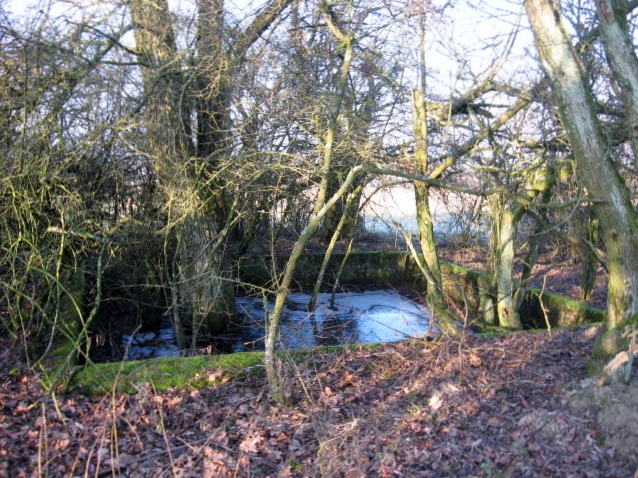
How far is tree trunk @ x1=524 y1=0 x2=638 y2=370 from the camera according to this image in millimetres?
5703

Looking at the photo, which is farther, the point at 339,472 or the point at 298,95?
the point at 298,95

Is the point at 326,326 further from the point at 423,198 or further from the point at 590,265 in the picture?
the point at 590,265

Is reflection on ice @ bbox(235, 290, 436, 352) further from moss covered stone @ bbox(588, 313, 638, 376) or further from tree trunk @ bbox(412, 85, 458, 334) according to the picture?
moss covered stone @ bbox(588, 313, 638, 376)

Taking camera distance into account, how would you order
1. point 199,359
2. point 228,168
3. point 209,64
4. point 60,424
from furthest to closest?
point 228,168, point 209,64, point 199,359, point 60,424

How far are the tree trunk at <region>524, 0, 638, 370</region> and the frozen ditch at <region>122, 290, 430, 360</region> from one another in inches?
133

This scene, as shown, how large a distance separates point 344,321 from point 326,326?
43.6 inches

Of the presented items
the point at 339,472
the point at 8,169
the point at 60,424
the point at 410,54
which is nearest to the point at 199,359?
the point at 60,424

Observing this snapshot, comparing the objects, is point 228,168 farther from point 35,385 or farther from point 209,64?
point 35,385

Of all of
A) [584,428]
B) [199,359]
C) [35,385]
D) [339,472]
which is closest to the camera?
[339,472]

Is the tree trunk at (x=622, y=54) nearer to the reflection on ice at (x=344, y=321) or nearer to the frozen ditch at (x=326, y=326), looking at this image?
the frozen ditch at (x=326, y=326)

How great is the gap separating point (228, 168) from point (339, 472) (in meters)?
5.64

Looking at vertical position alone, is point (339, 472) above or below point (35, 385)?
below

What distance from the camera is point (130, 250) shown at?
9.64 meters

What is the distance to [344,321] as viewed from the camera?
40.9 feet
